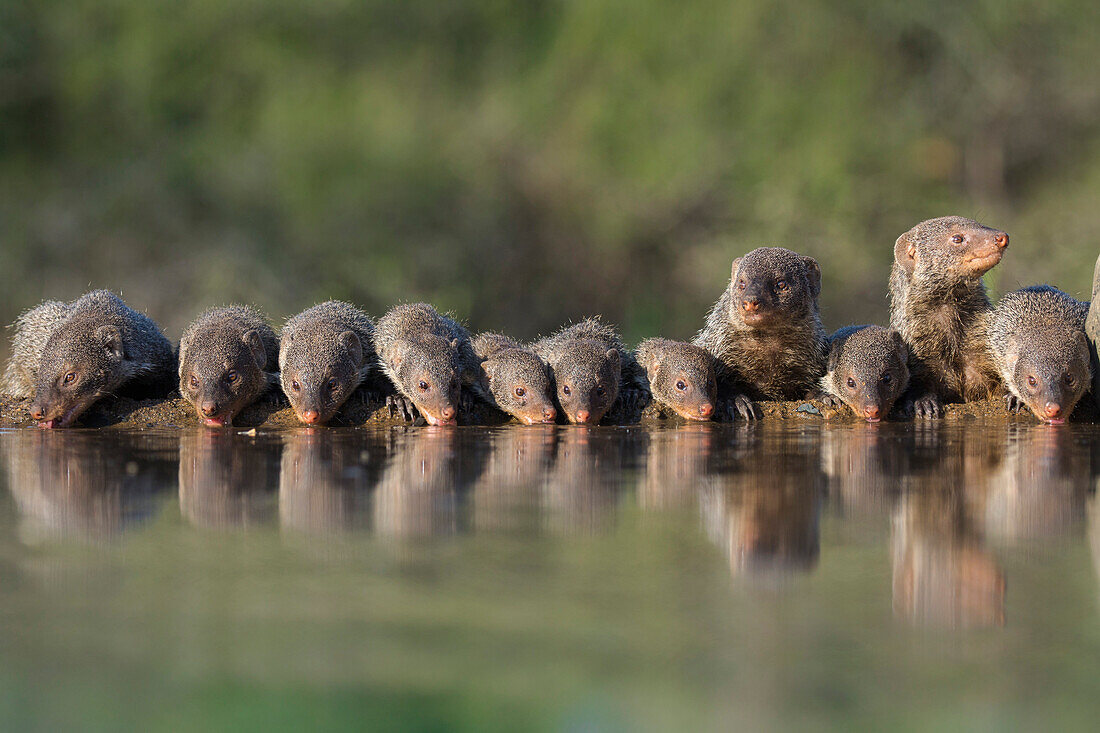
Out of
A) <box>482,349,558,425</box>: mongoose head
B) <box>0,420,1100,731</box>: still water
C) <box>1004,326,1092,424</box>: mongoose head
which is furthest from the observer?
<box>482,349,558,425</box>: mongoose head

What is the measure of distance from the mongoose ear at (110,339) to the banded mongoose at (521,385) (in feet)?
6.29

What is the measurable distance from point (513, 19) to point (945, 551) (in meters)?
13.3

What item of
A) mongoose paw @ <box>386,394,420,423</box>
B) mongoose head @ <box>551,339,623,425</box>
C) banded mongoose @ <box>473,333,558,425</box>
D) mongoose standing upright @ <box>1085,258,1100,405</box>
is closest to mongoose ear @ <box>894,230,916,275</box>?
mongoose standing upright @ <box>1085,258,1100,405</box>

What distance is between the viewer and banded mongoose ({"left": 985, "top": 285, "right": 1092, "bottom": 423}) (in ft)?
18.4

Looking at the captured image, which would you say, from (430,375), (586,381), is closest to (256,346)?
(430,375)

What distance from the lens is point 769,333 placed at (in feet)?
20.8

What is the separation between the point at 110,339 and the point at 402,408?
157cm

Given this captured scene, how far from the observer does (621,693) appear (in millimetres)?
1738

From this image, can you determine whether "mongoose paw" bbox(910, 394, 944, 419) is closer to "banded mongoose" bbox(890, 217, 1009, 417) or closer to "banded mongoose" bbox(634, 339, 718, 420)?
"banded mongoose" bbox(890, 217, 1009, 417)

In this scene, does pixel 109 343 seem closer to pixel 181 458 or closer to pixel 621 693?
pixel 181 458

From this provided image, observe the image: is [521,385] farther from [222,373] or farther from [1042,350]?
[1042,350]

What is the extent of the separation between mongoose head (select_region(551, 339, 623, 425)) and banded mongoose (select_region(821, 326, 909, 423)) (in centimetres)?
117

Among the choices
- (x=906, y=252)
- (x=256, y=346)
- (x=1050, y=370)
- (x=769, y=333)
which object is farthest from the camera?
(x=906, y=252)

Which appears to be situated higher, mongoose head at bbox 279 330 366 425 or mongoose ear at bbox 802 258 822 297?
mongoose ear at bbox 802 258 822 297
